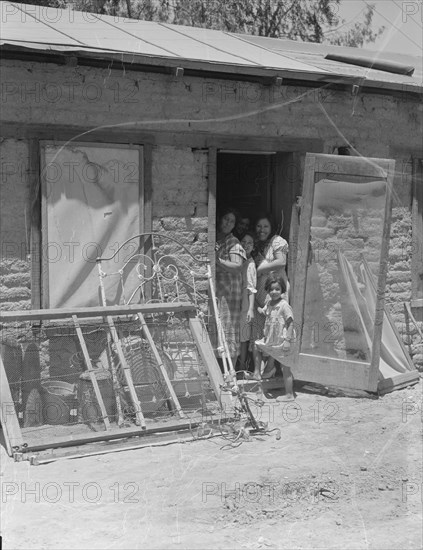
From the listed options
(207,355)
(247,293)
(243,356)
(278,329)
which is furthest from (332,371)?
(207,355)

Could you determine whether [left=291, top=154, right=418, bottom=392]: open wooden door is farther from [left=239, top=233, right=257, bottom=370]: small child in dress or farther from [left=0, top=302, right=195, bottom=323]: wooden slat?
[left=0, top=302, right=195, bottom=323]: wooden slat

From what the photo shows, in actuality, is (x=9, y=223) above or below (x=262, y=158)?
below

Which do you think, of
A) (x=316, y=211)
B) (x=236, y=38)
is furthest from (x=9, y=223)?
(x=236, y=38)

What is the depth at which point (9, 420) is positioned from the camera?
236 inches

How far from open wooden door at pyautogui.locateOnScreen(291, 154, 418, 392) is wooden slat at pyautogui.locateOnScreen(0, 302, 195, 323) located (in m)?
1.49

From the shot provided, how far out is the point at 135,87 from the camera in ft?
24.0

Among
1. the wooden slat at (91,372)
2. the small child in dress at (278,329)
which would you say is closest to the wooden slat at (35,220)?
the wooden slat at (91,372)

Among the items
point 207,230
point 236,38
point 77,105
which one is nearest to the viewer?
point 77,105

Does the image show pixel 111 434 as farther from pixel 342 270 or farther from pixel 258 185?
pixel 258 185

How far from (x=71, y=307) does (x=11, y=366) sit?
33.6 inches

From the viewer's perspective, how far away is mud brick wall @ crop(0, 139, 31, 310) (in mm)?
6793

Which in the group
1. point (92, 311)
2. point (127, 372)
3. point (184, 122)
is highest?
point (184, 122)

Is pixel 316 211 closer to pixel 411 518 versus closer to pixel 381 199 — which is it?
pixel 381 199

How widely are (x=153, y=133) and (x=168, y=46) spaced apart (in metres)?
1.04
